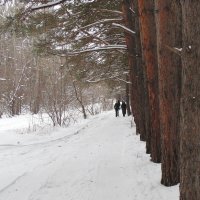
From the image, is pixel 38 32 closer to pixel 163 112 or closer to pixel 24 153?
pixel 24 153

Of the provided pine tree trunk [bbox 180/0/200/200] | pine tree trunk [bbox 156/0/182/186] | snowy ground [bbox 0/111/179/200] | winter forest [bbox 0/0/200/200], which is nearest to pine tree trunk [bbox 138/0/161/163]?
winter forest [bbox 0/0/200/200]

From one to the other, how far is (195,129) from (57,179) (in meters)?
4.39

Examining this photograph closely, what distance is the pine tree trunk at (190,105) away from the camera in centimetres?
447

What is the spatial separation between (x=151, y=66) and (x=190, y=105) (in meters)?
4.48

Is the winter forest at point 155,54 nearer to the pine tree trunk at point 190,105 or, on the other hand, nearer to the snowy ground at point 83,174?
the pine tree trunk at point 190,105

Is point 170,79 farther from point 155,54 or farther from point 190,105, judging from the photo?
point 190,105

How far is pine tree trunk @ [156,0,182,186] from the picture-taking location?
686 cm

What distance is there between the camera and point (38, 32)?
499 inches

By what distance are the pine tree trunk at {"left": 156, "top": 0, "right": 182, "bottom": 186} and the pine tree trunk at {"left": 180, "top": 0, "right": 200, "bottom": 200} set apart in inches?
84.7

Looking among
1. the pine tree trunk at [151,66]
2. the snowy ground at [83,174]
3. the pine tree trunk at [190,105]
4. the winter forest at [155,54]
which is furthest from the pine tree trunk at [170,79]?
the pine tree trunk at [190,105]

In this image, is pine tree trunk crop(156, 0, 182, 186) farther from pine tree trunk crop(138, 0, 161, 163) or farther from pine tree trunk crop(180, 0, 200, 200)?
pine tree trunk crop(180, 0, 200, 200)

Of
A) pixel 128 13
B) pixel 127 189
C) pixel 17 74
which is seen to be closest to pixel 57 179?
pixel 127 189

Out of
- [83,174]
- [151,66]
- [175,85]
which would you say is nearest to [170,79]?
[175,85]

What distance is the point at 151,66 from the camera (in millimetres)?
8992
